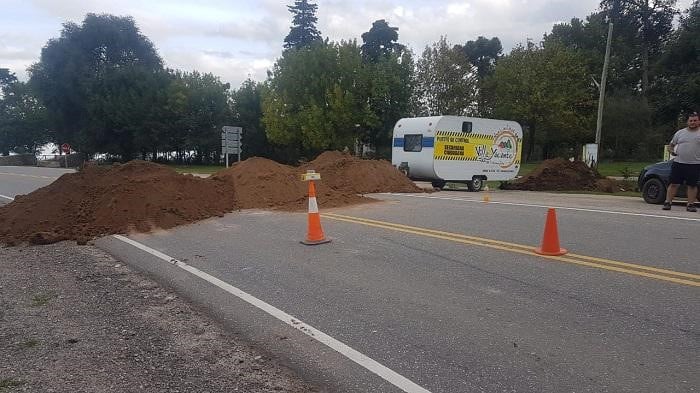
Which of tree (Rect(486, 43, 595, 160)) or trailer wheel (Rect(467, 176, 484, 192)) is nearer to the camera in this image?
trailer wheel (Rect(467, 176, 484, 192))

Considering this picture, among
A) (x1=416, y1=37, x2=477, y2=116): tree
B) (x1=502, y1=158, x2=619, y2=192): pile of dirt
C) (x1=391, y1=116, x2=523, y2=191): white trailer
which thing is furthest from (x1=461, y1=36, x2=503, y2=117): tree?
(x1=391, y1=116, x2=523, y2=191): white trailer

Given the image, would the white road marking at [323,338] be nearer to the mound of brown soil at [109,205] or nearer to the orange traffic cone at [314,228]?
the orange traffic cone at [314,228]

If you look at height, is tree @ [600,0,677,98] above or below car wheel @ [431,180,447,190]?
above

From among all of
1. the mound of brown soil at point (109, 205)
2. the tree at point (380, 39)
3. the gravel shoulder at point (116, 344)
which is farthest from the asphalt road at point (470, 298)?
the tree at point (380, 39)

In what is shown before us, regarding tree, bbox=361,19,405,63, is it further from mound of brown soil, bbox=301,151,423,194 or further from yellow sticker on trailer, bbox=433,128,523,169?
mound of brown soil, bbox=301,151,423,194

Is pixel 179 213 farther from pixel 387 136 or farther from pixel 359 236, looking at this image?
pixel 387 136

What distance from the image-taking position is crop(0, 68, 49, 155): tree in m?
77.0

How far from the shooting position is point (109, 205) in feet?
36.4

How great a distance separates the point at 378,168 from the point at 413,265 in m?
12.8

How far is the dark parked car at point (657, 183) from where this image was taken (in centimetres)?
1348

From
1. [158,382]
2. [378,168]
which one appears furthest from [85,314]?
[378,168]

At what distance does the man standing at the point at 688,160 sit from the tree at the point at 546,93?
32.0 metres

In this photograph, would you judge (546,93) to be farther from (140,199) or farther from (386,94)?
(140,199)

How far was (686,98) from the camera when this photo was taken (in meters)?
40.4
